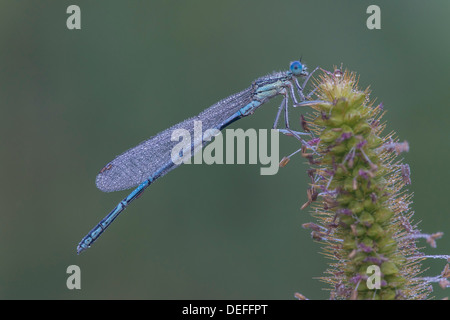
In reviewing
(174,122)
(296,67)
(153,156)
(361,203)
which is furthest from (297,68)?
(174,122)

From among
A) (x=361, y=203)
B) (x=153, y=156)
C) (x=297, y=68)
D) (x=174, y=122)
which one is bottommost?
(x=361, y=203)

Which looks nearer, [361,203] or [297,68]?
[361,203]

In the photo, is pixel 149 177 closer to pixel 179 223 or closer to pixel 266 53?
pixel 179 223

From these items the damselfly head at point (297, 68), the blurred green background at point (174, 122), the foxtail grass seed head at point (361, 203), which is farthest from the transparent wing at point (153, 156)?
the foxtail grass seed head at point (361, 203)

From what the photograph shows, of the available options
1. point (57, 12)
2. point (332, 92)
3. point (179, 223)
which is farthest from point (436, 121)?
point (57, 12)

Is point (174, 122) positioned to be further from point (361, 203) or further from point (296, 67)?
point (361, 203)

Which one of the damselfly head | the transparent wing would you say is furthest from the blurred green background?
the damselfly head

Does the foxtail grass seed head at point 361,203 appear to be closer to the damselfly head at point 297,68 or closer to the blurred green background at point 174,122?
the damselfly head at point 297,68
